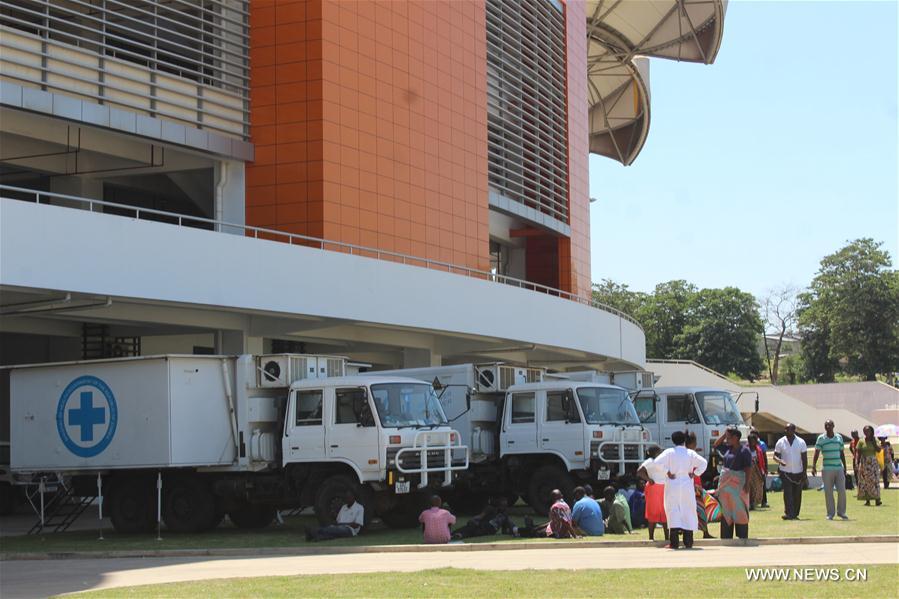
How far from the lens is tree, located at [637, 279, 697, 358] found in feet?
377

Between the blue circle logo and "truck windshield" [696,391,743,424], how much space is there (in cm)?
1407

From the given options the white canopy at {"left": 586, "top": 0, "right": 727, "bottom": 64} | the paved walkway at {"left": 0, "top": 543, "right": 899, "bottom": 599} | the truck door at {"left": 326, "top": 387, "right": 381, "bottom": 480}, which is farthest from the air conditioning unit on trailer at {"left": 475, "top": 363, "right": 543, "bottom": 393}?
the white canopy at {"left": 586, "top": 0, "right": 727, "bottom": 64}

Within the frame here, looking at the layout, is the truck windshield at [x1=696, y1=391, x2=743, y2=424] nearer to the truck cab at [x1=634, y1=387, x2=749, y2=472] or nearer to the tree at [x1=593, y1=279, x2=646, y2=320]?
the truck cab at [x1=634, y1=387, x2=749, y2=472]

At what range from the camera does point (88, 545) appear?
1923 centimetres

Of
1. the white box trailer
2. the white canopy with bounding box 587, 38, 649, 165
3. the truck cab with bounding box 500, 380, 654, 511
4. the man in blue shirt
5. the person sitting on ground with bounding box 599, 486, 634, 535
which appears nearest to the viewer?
the man in blue shirt

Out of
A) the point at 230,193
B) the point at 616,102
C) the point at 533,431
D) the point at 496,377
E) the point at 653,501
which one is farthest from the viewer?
the point at 616,102

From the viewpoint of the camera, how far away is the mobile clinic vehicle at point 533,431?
22594 millimetres

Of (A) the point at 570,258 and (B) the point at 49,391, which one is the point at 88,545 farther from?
(A) the point at 570,258

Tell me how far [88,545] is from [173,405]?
8.77ft

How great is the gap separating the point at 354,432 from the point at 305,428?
939 millimetres

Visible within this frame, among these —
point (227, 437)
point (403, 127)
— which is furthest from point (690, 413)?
point (403, 127)

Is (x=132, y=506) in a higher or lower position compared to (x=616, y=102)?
lower

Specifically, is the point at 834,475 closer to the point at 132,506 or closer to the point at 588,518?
the point at 588,518

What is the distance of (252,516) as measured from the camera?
2208 cm
